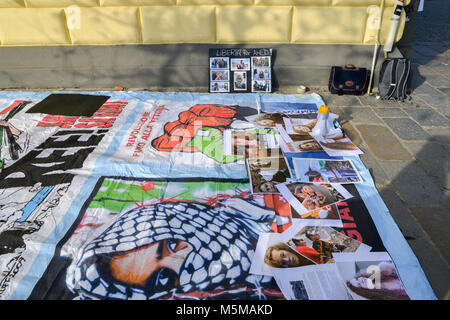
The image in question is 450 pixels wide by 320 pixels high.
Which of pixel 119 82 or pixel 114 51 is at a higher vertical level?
pixel 114 51

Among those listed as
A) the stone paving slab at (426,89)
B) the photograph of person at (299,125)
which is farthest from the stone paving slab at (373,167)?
the stone paving slab at (426,89)

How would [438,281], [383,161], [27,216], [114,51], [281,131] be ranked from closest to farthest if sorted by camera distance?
1. [438,281]
2. [27,216]
3. [383,161]
4. [281,131]
5. [114,51]

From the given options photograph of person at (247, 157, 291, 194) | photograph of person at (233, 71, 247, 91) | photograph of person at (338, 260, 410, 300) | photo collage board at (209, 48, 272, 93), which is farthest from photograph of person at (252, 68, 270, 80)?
photograph of person at (338, 260, 410, 300)

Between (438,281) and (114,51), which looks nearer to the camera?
(438,281)

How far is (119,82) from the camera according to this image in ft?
10.4

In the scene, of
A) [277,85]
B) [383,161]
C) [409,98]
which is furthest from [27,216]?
[409,98]

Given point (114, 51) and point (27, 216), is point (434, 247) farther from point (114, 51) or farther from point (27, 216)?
point (114, 51)

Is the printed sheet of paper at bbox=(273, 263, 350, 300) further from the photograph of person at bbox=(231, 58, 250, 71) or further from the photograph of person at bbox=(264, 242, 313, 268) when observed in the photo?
the photograph of person at bbox=(231, 58, 250, 71)

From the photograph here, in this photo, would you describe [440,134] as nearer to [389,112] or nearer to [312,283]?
[389,112]

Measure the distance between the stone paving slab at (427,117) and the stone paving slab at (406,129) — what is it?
0.09 metres

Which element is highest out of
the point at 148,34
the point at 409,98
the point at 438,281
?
the point at 148,34

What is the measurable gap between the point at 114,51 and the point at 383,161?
104 inches

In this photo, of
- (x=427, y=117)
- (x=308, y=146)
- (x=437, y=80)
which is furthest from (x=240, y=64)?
(x=437, y=80)

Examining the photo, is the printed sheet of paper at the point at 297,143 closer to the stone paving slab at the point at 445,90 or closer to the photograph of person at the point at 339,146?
the photograph of person at the point at 339,146
